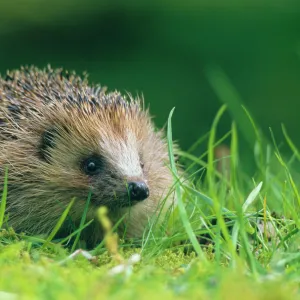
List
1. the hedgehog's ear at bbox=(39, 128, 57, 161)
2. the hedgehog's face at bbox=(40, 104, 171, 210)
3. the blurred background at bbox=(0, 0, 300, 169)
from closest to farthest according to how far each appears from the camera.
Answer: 1. the hedgehog's face at bbox=(40, 104, 171, 210)
2. the hedgehog's ear at bbox=(39, 128, 57, 161)
3. the blurred background at bbox=(0, 0, 300, 169)

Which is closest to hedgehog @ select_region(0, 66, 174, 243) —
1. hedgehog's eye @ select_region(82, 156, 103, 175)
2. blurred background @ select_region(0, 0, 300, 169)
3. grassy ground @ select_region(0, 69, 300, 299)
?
hedgehog's eye @ select_region(82, 156, 103, 175)

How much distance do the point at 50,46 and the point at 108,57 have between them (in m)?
0.78

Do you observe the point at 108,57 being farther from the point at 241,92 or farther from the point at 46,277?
the point at 46,277

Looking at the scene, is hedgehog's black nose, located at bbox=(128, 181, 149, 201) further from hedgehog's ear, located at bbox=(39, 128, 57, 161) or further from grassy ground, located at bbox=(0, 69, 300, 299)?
hedgehog's ear, located at bbox=(39, 128, 57, 161)

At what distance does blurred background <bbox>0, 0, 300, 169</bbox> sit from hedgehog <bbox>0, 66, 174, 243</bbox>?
5.34m

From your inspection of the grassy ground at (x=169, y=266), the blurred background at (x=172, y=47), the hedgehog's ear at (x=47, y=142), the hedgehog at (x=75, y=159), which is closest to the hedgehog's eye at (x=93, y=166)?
the hedgehog at (x=75, y=159)

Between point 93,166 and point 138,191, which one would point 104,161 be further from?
point 138,191

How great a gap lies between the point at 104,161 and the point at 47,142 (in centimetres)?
39

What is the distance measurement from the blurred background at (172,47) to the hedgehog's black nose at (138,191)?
590 centimetres

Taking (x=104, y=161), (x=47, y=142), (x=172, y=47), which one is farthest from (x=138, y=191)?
(x=172, y=47)

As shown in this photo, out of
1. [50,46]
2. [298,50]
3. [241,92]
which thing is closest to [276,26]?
[241,92]

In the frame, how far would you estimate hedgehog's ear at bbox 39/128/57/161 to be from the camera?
4.17 metres

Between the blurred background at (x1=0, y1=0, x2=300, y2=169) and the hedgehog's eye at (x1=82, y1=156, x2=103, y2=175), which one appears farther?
the blurred background at (x1=0, y1=0, x2=300, y2=169)

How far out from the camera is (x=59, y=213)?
159 inches
